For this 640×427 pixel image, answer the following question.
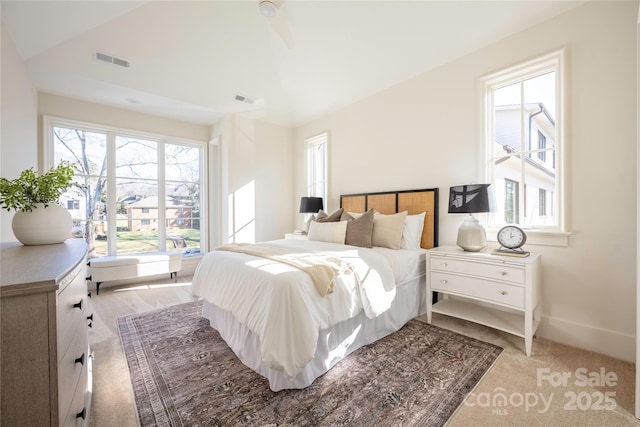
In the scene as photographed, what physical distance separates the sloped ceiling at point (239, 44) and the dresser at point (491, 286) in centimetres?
223

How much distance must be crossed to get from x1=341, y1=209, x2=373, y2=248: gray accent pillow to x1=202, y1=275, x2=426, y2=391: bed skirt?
64 cm

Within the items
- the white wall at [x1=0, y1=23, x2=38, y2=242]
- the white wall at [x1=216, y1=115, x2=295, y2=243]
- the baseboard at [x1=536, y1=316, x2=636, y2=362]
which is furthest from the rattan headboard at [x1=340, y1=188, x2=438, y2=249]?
the white wall at [x1=0, y1=23, x2=38, y2=242]

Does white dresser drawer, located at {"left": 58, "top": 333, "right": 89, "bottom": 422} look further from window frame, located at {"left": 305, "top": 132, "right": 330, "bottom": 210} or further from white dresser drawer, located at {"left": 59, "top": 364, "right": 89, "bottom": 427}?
window frame, located at {"left": 305, "top": 132, "right": 330, "bottom": 210}

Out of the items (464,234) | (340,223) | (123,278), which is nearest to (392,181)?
(340,223)

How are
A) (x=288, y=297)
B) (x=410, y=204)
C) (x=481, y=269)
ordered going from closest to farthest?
(x=288, y=297) → (x=481, y=269) → (x=410, y=204)

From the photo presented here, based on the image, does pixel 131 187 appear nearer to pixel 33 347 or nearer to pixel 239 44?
pixel 239 44

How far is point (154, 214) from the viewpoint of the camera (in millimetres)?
4762

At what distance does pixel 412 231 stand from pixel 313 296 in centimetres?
175

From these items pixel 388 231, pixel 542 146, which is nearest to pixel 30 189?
pixel 388 231

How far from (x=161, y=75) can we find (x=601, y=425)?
17.0ft

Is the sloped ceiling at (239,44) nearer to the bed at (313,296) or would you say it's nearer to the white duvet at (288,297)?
the bed at (313,296)

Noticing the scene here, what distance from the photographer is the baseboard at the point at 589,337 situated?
205 centimetres

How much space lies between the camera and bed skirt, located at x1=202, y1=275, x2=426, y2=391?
5.82 feet

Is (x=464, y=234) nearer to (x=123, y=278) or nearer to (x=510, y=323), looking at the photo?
(x=510, y=323)
